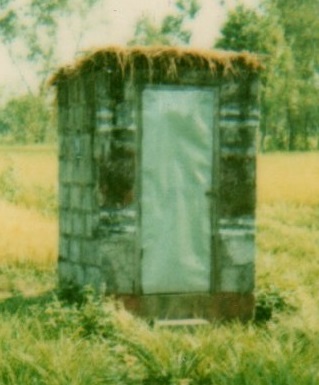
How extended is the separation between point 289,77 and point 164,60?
57.4 meters

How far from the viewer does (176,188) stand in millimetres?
7543

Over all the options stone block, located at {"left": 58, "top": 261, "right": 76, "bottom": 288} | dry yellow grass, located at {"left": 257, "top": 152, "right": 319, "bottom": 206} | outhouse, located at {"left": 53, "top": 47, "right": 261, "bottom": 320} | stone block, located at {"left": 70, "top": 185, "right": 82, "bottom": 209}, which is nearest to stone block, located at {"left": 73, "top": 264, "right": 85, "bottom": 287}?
stone block, located at {"left": 58, "top": 261, "right": 76, "bottom": 288}

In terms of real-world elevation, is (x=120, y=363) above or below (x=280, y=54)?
below

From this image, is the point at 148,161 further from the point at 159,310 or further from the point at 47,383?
the point at 47,383

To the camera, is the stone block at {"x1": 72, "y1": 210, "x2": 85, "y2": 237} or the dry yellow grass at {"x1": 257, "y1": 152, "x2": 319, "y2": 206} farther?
the dry yellow grass at {"x1": 257, "y1": 152, "x2": 319, "y2": 206}

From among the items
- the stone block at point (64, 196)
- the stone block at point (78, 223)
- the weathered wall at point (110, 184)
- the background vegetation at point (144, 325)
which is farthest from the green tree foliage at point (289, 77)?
the weathered wall at point (110, 184)

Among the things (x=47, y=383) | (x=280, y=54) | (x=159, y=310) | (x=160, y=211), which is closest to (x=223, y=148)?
(x=160, y=211)

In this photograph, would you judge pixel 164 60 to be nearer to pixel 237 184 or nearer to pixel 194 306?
pixel 237 184

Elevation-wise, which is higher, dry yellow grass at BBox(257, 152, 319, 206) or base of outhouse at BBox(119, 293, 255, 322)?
base of outhouse at BBox(119, 293, 255, 322)

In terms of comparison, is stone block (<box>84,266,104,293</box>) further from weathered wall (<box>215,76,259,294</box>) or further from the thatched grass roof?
the thatched grass roof

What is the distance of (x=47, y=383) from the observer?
17.7ft

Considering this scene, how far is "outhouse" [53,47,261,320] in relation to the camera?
736 cm

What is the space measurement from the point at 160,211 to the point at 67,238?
4.73ft

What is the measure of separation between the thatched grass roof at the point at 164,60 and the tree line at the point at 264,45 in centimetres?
3012
